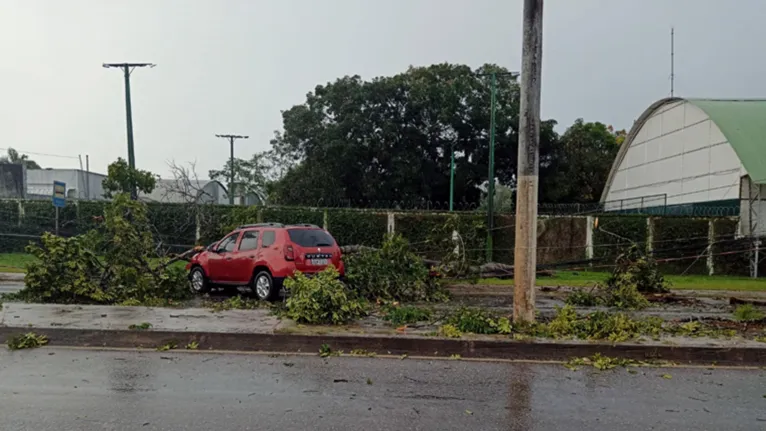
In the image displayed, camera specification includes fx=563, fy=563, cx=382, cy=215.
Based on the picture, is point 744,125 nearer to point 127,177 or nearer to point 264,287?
point 264,287

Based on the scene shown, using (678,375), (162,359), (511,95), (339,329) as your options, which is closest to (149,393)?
(162,359)

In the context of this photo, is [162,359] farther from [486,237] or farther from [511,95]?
[511,95]

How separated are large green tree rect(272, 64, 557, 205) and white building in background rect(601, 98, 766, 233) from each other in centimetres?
553

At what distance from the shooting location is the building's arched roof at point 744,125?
2428 cm

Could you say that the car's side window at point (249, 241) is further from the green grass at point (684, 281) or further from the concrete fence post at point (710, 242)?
the concrete fence post at point (710, 242)

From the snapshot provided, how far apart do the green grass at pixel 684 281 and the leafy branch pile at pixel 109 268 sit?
9269 millimetres

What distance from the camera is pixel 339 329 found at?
8008 mm

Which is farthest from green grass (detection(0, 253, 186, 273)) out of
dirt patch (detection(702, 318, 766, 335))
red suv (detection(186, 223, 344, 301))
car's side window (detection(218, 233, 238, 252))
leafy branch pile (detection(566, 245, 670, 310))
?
dirt patch (detection(702, 318, 766, 335))

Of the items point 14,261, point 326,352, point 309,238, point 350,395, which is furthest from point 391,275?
point 14,261

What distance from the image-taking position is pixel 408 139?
120 ft

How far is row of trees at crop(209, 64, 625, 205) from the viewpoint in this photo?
35531 millimetres

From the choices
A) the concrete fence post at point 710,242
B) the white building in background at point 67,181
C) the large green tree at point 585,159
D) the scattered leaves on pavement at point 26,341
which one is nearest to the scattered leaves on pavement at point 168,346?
the scattered leaves on pavement at point 26,341

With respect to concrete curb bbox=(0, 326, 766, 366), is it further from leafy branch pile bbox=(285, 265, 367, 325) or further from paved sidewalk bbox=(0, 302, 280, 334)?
leafy branch pile bbox=(285, 265, 367, 325)

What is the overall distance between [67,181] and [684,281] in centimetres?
4692
